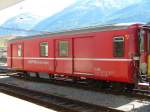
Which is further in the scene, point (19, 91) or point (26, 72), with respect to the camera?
point (26, 72)

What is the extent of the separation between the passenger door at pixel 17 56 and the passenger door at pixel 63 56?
5.69m

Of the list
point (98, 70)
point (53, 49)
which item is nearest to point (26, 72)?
point (53, 49)

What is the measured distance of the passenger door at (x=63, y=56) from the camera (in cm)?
2019

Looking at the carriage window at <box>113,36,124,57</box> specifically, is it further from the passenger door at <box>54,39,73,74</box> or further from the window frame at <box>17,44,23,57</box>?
the window frame at <box>17,44,23,57</box>

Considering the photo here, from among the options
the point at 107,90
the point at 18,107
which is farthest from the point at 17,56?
the point at 18,107

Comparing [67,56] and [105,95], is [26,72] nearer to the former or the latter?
[67,56]

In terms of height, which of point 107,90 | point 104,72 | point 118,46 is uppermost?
point 118,46

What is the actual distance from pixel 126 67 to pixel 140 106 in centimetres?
260

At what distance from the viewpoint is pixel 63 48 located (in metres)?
21.0

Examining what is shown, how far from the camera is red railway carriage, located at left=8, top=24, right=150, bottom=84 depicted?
53.2 feet

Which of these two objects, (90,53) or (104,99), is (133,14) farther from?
(104,99)

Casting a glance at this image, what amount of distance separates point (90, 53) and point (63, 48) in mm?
2726

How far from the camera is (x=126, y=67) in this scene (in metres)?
16.3

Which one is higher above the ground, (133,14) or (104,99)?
(133,14)
